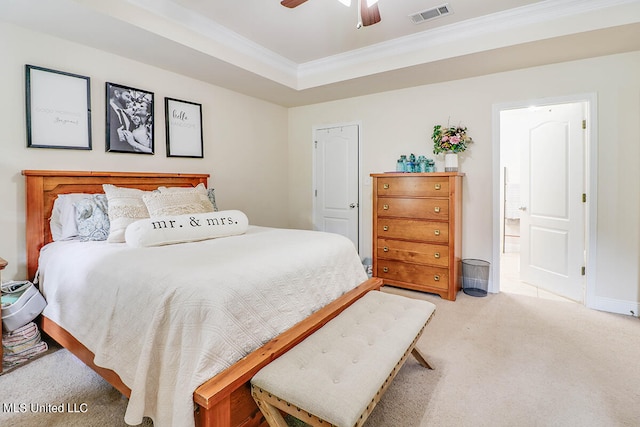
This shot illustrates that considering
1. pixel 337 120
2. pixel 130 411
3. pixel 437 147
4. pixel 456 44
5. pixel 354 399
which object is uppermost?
pixel 456 44

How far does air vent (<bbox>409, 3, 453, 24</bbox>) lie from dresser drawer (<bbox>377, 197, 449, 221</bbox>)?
5.41 ft

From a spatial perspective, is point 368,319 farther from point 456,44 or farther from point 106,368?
point 456,44

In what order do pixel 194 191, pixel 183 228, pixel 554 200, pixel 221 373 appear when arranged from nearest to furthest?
pixel 221 373 < pixel 183 228 < pixel 194 191 < pixel 554 200

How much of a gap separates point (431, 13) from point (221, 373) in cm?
301

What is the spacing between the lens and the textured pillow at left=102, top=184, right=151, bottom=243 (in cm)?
222

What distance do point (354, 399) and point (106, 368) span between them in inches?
48.4

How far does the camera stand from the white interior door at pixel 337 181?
4.43 m

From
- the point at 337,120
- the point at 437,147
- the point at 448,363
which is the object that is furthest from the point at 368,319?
the point at 337,120

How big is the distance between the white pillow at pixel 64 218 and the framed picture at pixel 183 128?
3.48 feet

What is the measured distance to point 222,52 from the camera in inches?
120

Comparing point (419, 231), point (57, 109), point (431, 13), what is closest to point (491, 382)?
point (419, 231)

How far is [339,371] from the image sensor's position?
51.6 inches

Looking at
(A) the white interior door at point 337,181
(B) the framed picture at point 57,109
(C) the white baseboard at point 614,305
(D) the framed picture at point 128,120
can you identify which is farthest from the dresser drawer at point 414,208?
(B) the framed picture at point 57,109

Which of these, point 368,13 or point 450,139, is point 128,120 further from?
point 450,139
